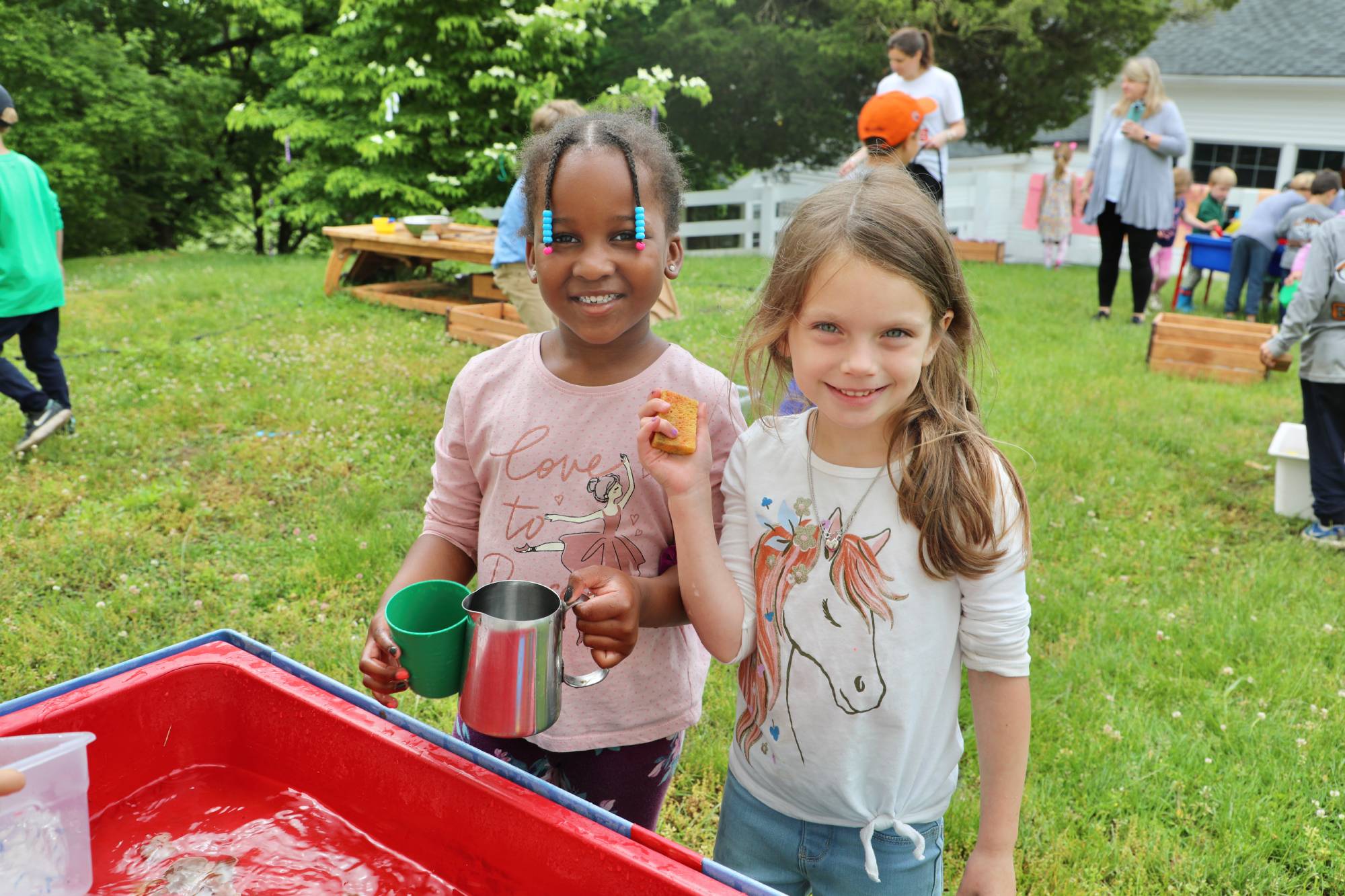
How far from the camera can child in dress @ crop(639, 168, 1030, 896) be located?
4.43 ft

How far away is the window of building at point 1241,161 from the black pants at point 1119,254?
8532 millimetres

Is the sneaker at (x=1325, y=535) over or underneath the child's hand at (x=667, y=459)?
underneath

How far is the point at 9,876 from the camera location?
117 cm

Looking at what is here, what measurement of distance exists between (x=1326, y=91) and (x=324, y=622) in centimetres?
1782

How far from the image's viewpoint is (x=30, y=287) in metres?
4.96

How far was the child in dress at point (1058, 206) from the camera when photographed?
47.4ft

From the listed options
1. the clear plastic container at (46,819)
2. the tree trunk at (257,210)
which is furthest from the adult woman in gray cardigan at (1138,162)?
the tree trunk at (257,210)

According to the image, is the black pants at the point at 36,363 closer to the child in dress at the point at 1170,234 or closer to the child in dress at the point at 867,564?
the child in dress at the point at 867,564

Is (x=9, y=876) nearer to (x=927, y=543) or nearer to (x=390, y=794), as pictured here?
(x=390, y=794)

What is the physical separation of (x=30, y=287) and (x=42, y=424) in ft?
2.30

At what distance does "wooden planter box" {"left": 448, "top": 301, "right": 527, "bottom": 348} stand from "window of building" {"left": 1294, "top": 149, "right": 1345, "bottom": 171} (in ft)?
47.5

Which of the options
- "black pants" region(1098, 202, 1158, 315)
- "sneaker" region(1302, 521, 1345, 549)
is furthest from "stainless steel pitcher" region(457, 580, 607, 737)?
"black pants" region(1098, 202, 1158, 315)

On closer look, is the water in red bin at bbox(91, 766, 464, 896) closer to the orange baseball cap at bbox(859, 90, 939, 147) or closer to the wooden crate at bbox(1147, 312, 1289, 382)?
the orange baseball cap at bbox(859, 90, 939, 147)

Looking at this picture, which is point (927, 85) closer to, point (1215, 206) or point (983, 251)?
point (1215, 206)
